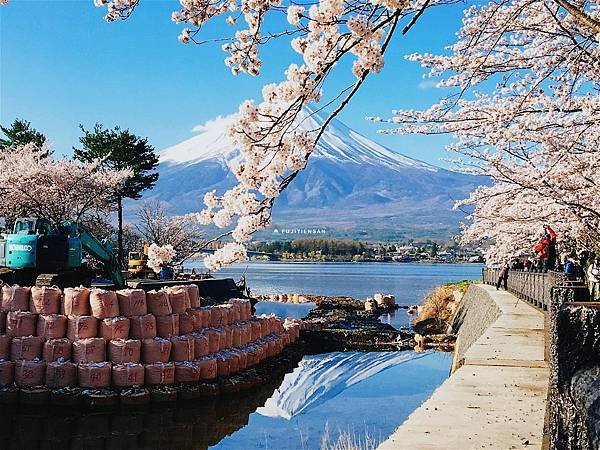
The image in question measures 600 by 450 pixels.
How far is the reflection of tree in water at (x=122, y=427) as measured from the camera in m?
9.24

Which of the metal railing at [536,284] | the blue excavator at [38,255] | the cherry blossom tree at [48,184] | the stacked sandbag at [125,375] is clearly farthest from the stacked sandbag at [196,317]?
the cherry blossom tree at [48,184]

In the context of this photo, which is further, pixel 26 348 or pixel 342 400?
pixel 342 400

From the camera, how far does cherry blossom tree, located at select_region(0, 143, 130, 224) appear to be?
1230 inches

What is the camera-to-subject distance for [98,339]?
1102cm

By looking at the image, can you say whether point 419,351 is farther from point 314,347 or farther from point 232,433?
point 232,433

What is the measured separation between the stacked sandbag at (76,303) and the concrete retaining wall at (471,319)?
20.8ft

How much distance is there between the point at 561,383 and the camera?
2980 millimetres

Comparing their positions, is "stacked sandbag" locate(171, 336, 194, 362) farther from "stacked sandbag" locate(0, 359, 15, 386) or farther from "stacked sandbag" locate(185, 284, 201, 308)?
"stacked sandbag" locate(0, 359, 15, 386)

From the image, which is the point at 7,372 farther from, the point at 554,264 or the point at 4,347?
the point at 554,264

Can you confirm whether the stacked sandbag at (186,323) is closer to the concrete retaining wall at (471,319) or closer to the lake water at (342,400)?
the lake water at (342,400)

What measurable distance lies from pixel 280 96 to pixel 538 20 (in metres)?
3.96

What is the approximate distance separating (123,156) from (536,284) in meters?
27.6

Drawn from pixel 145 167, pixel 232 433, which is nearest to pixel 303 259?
pixel 145 167

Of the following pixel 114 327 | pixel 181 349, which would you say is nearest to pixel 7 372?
pixel 114 327
